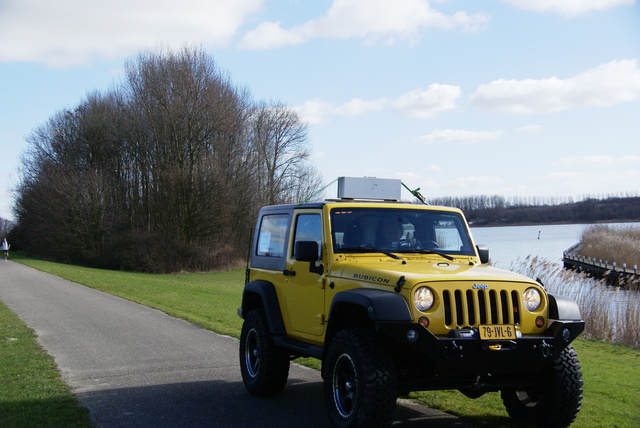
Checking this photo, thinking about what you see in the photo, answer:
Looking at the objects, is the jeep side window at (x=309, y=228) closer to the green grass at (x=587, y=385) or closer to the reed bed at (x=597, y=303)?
the green grass at (x=587, y=385)

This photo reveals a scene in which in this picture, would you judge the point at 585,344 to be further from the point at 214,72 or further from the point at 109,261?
the point at 109,261

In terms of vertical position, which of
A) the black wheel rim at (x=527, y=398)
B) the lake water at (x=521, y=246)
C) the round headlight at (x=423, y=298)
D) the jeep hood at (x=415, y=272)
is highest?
the jeep hood at (x=415, y=272)

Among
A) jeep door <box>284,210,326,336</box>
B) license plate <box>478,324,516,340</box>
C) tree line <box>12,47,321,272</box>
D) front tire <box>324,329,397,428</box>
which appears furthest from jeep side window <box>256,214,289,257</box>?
tree line <box>12,47,321,272</box>

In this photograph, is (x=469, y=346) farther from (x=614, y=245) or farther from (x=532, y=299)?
(x=614, y=245)

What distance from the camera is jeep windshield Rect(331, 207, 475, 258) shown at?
6.88m

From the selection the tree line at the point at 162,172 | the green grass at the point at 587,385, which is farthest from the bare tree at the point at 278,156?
the green grass at the point at 587,385

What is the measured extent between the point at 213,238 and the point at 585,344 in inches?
1481

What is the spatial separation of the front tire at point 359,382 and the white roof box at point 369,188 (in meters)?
2.14

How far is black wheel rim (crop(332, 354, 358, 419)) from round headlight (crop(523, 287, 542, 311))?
5.41 feet

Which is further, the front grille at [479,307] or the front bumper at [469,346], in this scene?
the front grille at [479,307]

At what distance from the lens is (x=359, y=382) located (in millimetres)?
5496

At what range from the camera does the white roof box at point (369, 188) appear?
7.62 metres

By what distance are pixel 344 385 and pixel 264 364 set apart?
1767mm

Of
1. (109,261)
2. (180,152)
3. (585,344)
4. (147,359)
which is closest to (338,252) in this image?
(147,359)
